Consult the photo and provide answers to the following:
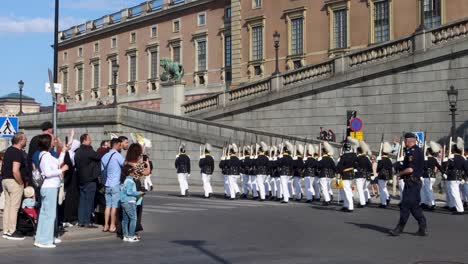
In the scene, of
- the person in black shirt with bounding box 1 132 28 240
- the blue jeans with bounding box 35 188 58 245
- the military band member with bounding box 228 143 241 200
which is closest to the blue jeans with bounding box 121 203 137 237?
the blue jeans with bounding box 35 188 58 245

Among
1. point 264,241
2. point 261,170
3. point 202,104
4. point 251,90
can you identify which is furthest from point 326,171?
point 202,104

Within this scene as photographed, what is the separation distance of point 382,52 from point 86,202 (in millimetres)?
20692

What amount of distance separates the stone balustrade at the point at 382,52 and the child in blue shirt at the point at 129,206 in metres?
20.8

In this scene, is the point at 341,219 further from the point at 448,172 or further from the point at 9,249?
the point at 9,249

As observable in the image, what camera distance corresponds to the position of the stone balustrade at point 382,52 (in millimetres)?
31625

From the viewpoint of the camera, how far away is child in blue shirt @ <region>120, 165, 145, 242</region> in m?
13.3

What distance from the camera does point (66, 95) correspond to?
7738 centimetres

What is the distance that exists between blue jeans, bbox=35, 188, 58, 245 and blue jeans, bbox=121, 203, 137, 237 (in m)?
1.38

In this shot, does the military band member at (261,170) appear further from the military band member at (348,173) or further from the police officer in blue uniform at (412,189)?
the police officer in blue uniform at (412,189)

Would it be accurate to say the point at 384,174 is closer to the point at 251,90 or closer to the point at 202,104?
the point at 251,90

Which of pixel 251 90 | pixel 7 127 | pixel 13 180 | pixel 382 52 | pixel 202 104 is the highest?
pixel 382 52

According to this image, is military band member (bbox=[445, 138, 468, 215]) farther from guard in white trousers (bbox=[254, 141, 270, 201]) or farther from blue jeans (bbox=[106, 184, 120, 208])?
blue jeans (bbox=[106, 184, 120, 208])

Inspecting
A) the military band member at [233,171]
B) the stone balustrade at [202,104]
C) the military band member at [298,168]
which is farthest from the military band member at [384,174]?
the stone balustrade at [202,104]

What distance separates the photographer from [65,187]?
48.9ft
